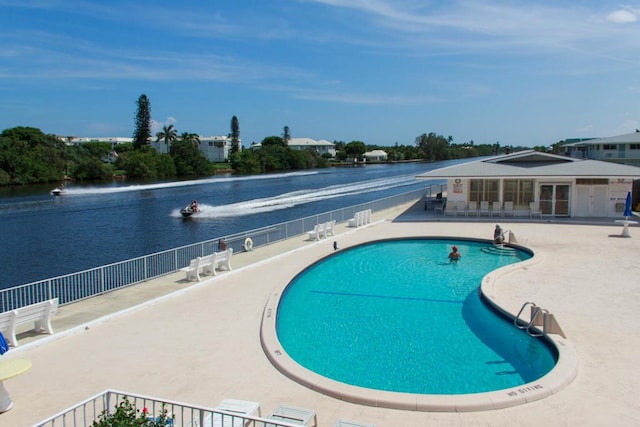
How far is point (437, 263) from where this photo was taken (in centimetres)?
1934

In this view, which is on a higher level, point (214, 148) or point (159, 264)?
point (214, 148)

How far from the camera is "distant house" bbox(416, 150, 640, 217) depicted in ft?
88.5

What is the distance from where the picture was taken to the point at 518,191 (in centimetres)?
2895

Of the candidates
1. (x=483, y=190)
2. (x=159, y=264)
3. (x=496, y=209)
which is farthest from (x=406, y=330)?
(x=483, y=190)

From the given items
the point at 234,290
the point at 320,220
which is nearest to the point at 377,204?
the point at 320,220

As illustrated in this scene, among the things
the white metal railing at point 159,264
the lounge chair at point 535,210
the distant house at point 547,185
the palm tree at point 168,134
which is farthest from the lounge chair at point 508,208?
the palm tree at point 168,134

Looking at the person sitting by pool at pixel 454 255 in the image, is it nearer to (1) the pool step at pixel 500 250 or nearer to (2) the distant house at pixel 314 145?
(1) the pool step at pixel 500 250

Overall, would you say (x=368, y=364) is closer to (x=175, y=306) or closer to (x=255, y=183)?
(x=175, y=306)

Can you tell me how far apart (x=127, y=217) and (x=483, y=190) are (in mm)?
31622

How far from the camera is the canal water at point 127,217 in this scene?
30.9 meters

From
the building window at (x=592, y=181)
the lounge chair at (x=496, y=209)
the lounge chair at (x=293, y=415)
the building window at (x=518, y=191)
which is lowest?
the lounge chair at (x=293, y=415)

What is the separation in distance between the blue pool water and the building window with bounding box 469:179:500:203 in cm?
1057

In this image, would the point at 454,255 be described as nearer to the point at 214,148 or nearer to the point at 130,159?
the point at 130,159

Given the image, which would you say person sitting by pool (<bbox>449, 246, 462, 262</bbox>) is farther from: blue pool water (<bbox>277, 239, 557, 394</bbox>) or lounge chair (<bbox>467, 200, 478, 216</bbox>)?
lounge chair (<bbox>467, 200, 478, 216</bbox>)
